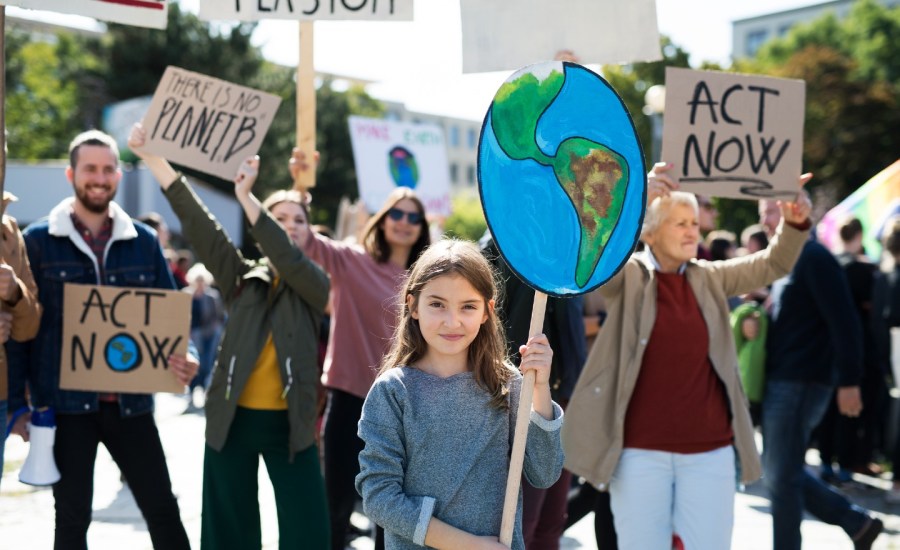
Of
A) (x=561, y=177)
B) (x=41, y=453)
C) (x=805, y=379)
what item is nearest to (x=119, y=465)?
(x=41, y=453)

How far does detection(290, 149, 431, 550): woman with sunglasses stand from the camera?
4996 millimetres

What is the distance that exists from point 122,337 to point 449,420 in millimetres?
2141

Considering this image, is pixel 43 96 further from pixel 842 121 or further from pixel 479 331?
pixel 479 331

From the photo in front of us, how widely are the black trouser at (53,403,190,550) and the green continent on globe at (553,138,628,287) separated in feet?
7.37

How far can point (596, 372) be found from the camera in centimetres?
425

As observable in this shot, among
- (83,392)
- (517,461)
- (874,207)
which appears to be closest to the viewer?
(517,461)

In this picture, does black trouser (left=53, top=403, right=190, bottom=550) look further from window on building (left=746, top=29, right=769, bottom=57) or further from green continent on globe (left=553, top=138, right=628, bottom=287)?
window on building (left=746, top=29, right=769, bottom=57)

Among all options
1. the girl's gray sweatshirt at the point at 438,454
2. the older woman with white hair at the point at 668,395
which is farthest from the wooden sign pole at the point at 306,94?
the girl's gray sweatshirt at the point at 438,454

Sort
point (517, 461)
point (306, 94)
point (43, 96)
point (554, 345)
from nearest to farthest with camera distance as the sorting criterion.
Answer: point (517, 461)
point (554, 345)
point (306, 94)
point (43, 96)

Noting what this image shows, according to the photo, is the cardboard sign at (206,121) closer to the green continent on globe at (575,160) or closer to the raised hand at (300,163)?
the raised hand at (300,163)

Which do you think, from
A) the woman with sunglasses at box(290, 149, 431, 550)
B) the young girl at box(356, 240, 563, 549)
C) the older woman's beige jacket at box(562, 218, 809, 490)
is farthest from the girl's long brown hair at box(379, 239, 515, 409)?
the woman with sunglasses at box(290, 149, 431, 550)

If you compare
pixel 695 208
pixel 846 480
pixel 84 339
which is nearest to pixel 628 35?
pixel 695 208

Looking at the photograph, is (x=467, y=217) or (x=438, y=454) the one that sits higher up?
(x=467, y=217)

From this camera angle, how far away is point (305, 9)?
15.9ft
